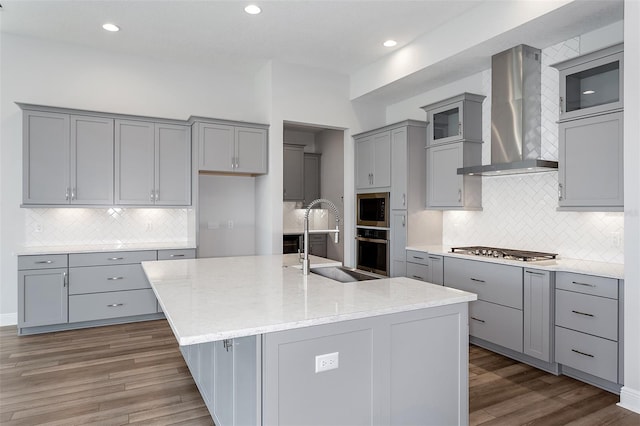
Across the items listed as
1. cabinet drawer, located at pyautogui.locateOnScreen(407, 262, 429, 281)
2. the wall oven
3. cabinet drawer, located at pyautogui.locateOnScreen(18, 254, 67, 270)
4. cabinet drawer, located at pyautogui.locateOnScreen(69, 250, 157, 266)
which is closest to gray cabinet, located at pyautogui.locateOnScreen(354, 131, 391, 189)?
the wall oven

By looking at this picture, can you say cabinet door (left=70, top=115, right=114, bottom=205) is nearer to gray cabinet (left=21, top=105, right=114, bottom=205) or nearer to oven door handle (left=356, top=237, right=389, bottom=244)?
gray cabinet (left=21, top=105, right=114, bottom=205)

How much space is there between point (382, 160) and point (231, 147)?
1948mm

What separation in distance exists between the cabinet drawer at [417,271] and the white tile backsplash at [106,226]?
2717 mm

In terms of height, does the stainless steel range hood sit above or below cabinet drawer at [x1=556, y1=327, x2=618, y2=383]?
above

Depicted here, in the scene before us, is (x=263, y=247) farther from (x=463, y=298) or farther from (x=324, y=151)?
(x=463, y=298)

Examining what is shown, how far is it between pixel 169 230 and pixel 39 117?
1.89 metres

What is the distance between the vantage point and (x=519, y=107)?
151 inches

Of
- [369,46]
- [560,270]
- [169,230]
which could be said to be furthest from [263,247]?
[560,270]

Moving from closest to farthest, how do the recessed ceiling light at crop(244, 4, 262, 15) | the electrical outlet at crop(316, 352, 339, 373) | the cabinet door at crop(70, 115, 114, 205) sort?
1. the electrical outlet at crop(316, 352, 339, 373)
2. the recessed ceiling light at crop(244, 4, 262, 15)
3. the cabinet door at crop(70, 115, 114, 205)

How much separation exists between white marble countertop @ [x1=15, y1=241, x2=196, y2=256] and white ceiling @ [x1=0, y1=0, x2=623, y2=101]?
2367 mm

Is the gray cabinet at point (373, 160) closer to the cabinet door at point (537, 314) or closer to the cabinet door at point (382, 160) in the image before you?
the cabinet door at point (382, 160)

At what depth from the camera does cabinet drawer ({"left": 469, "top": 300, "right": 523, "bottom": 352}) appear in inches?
137

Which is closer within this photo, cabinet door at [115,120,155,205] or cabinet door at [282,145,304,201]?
cabinet door at [115,120,155,205]

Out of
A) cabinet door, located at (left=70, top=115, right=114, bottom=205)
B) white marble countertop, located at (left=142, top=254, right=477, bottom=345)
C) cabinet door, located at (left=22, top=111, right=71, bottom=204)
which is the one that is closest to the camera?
white marble countertop, located at (left=142, top=254, right=477, bottom=345)
